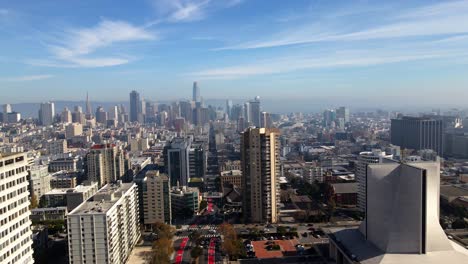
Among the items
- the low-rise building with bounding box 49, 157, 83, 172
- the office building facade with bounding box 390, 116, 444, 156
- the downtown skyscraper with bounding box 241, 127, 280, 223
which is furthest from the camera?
the office building facade with bounding box 390, 116, 444, 156

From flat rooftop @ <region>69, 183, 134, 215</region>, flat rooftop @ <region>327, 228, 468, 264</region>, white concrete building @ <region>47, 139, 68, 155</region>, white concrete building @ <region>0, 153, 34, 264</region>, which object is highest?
white concrete building @ <region>0, 153, 34, 264</region>

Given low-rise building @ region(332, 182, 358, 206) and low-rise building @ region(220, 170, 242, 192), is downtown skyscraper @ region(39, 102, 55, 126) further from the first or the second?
low-rise building @ region(332, 182, 358, 206)

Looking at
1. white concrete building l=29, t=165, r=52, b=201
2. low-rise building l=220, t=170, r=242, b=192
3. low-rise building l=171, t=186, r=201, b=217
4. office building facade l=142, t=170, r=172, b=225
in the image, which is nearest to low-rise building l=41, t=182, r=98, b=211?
white concrete building l=29, t=165, r=52, b=201

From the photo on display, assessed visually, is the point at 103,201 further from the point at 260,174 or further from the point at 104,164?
the point at 104,164

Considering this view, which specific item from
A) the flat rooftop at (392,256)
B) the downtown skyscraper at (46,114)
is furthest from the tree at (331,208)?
the downtown skyscraper at (46,114)

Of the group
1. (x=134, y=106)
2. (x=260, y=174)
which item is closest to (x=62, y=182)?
(x=260, y=174)

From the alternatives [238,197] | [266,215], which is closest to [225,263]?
[266,215]

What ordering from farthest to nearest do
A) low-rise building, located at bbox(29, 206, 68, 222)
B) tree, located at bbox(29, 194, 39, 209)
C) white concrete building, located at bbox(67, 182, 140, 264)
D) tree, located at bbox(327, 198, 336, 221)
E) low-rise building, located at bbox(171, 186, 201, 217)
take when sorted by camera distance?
tree, located at bbox(29, 194, 39, 209)
low-rise building, located at bbox(171, 186, 201, 217)
tree, located at bbox(327, 198, 336, 221)
low-rise building, located at bbox(29, 206, 68, 222)
white concrete building, located at bbox(67, 182, 140, 264)

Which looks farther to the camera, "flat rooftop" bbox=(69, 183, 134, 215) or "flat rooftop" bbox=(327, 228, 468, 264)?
"flat rooftop" bbox=(69, 183, 134, 215)
